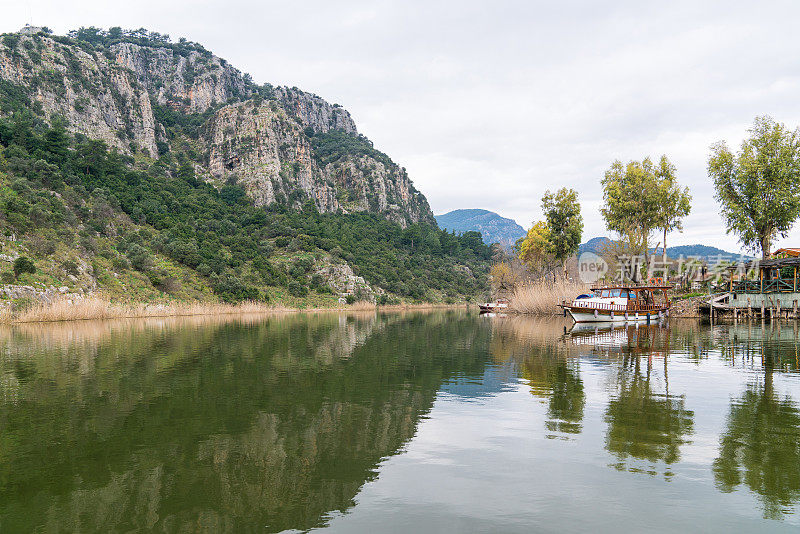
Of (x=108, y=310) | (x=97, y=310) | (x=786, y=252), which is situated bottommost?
(x=108, y=310)

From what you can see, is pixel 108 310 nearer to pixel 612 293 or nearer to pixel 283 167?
pixel 612 293

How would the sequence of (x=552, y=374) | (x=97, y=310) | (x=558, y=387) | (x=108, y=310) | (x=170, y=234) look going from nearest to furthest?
1. (x=558, y=387)
2. (x=552, y=374)
3. (x=97, y=310)
4. (x=108, y=310)
5. (x=170, y=234)

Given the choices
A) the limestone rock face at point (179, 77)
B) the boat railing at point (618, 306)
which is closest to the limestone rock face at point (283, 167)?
the limestone rock face at point (179, 77)

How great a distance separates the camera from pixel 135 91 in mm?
122562

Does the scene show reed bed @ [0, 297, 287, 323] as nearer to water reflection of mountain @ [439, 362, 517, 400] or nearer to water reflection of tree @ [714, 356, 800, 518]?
water reflection of mountain @ [439, 362, 517, 400]

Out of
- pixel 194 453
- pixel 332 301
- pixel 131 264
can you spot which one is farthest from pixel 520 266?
pixel 194 453

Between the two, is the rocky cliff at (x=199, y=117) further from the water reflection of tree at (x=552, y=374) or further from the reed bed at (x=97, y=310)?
the water reflection of tree at (x=552, y=374)

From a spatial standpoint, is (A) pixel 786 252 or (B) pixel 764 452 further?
(A) pixel 786 252

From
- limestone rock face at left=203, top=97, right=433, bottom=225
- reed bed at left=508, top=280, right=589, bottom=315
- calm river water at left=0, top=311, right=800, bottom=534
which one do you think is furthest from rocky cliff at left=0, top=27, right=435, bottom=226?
calm river water at left=0, top=311, right=800, bottom=534

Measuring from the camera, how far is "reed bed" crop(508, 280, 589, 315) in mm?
50500

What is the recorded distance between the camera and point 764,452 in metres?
7.93

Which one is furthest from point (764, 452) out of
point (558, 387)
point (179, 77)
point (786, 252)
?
point (179, 77)

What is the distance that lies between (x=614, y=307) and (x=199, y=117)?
14367 centimetres

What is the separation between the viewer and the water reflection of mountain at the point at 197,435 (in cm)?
610
